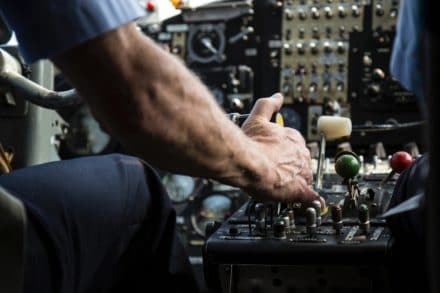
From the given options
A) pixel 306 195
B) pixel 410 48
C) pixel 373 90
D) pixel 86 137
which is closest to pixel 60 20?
pixel 410 48

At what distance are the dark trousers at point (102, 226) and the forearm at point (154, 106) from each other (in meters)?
0.20

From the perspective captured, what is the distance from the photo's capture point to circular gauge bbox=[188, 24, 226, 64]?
14.9 ft

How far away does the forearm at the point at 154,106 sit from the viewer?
3.00ft

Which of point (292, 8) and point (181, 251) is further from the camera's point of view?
point (292, 8)

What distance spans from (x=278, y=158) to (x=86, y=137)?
3.35 meters

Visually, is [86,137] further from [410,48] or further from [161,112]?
[410,48]

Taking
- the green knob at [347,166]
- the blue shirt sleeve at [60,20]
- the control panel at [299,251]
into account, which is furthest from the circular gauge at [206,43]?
the blue shirt sleeve at [60,20]

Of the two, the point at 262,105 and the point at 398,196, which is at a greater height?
the point at 262,105

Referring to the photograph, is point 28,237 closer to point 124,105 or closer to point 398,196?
point 124,105

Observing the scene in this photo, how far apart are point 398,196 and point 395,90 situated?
3.03 metres

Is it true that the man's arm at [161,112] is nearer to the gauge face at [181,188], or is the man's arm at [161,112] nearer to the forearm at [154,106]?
the forearm at [154,106]

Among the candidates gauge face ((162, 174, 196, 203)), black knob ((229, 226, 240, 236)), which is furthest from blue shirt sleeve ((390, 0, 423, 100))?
gauge face ((162, 174, 196, 203))

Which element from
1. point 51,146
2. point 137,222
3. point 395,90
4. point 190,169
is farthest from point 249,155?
point 395,90

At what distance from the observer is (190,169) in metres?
1.09
